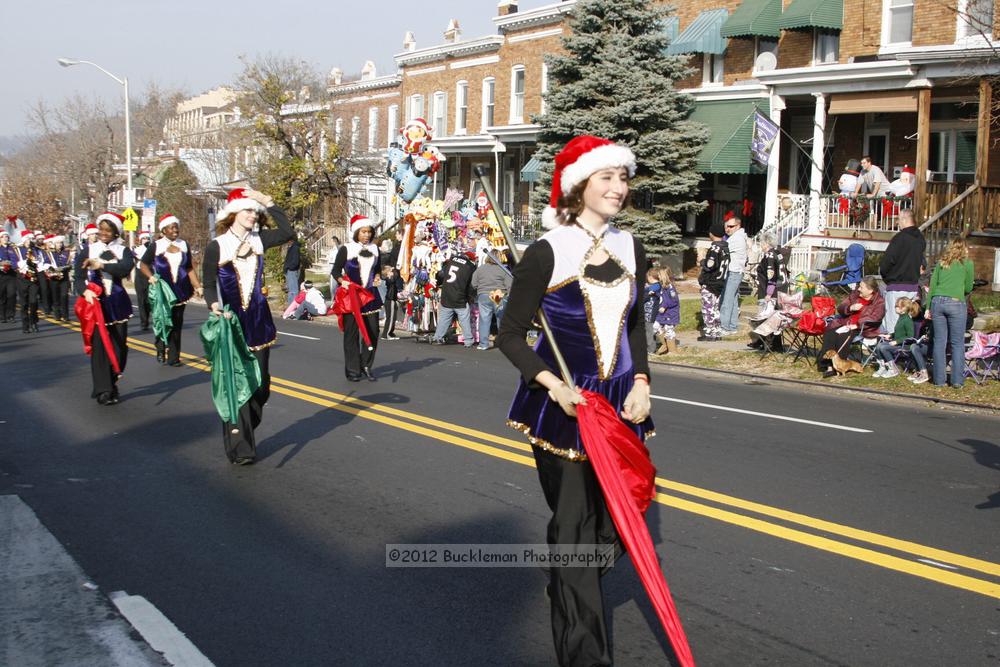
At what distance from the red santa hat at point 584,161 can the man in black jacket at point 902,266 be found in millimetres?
10349

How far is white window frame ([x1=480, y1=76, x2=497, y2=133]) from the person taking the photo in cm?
3994

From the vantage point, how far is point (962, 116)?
78.1ft

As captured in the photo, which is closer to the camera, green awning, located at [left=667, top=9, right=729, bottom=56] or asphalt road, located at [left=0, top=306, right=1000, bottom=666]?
asphalt road, located at [left=0, top=306, right=1000, bottom=666]

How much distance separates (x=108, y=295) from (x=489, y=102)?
3035 centimetres

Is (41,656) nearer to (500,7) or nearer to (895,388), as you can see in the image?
(895,388)

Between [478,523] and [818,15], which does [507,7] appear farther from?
[478,523]

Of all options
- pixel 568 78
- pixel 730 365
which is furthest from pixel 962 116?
pixel 730 365

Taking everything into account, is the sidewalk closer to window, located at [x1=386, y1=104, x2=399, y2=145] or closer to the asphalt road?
the asphalt road

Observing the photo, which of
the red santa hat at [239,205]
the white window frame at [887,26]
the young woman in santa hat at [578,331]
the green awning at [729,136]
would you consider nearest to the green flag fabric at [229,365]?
the red santa hat at [239,205]

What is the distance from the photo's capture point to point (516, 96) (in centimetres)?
3828

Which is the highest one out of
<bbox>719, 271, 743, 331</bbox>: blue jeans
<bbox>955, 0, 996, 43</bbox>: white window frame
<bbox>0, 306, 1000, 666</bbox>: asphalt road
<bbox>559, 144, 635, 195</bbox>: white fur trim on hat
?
<bbox>955, 0, 996, 43</bbox>: white window frame

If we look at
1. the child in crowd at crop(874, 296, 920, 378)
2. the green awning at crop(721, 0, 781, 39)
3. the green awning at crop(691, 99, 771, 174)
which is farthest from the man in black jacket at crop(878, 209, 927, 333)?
the green awning at crop(721, 0, 781, 39)

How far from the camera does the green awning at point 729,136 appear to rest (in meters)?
26.7

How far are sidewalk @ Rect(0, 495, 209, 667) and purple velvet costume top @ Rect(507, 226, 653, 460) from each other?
1863 mm
